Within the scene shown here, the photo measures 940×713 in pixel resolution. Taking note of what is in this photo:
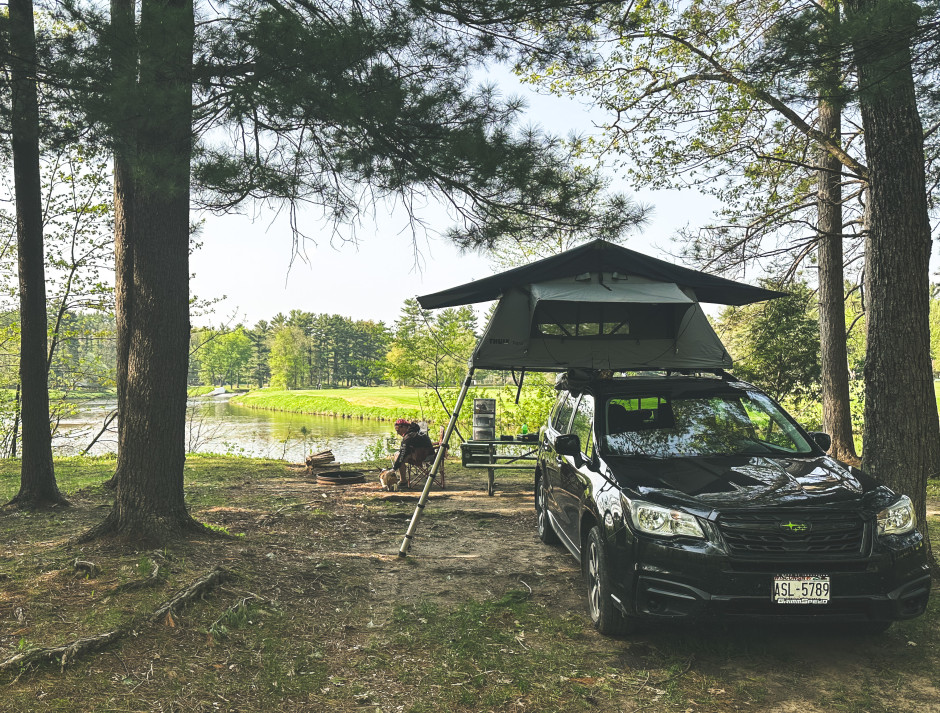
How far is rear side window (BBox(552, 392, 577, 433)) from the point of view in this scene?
20.6 ft

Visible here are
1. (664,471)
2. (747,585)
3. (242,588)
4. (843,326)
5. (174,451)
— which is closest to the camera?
(747,585)

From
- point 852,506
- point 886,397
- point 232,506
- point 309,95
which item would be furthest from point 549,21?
point 232,506

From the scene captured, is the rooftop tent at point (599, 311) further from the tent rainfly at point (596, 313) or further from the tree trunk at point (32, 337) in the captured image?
the tree trunk at point (32, 337)

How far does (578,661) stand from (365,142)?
4466 millimetres

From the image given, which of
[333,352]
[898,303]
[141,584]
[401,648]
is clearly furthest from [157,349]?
[333,352]

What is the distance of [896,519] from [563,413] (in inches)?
121

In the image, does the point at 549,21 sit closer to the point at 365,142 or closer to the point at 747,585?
the point at 365,142

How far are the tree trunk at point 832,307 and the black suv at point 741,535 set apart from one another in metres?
8.48

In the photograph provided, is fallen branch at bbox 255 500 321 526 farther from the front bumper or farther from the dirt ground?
the front bumper

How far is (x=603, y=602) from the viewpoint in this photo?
168 inches

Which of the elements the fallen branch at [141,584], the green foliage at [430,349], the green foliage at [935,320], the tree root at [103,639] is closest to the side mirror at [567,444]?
the tree root at [103,639]

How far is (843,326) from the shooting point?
1250cm

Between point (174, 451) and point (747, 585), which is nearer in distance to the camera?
point (747, 585)

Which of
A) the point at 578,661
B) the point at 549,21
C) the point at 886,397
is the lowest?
the point at 578,661
